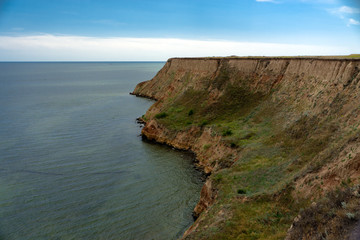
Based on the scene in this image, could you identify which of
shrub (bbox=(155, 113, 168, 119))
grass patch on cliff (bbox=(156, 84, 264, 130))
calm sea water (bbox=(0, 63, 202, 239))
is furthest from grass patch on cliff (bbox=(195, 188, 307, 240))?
shrub (bbox=(155, 113, 168, 119))

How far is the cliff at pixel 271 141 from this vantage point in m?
20.0

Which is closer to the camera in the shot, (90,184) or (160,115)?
(90,184)

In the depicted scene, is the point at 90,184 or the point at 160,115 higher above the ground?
the point at 160,115

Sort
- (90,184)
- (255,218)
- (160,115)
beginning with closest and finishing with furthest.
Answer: (255,218)
(90,184)
(160,115)

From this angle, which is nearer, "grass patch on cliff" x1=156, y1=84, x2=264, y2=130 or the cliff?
the cliff

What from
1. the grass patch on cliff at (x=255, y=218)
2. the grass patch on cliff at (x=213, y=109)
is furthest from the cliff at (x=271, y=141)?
the grass patch on cliff at (x=213, y=109)

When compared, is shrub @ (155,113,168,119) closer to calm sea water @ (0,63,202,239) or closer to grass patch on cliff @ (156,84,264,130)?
grass patch on cliff @ (156,84,264,130)

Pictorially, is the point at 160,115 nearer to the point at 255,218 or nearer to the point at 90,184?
the point at 90,184

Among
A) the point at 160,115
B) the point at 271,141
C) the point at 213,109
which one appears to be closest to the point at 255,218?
the point at 271,141

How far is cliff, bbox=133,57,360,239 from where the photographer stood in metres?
20.0

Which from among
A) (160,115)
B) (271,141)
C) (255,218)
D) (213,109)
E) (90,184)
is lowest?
(90,184)

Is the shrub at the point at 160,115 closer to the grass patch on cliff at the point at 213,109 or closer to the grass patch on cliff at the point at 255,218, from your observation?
the grass patch on cliff at the point at 213,109

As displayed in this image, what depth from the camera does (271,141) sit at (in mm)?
35750

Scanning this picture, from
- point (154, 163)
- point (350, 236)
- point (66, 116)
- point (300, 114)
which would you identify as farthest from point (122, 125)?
point (350, 236)
